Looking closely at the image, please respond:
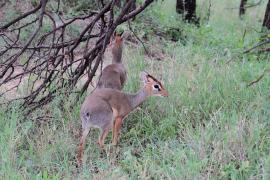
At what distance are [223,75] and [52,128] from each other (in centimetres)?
203

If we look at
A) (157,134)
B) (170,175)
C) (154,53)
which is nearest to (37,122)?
(157,134)

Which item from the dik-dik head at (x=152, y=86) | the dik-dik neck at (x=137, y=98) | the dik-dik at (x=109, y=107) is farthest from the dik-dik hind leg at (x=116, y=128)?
the dik-dik head at (x=152, y=86)

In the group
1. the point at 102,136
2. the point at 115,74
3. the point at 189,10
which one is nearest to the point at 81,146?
the point at 102,136

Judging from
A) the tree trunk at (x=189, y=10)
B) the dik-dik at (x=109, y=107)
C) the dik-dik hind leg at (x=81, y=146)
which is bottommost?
the dik-dik hind leg at (x=81, y=146)

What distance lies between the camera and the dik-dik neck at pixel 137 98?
521cm

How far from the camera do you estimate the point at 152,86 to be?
5289 millimetres

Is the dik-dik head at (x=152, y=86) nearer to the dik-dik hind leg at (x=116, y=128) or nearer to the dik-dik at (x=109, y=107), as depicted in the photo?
the dik-dik at (x=109, y=107)

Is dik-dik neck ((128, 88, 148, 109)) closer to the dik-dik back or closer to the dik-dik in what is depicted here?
the dik-dik

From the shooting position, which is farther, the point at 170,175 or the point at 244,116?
the point at 244,116

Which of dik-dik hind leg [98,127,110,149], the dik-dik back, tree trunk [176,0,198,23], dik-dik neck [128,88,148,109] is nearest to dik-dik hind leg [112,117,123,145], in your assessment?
dik-dik hind leg [98,127,110,149]

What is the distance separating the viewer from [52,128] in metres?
4.93

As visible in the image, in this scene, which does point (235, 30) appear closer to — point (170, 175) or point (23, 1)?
point (23, 1)

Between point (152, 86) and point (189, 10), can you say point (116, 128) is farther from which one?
point (189, 10)

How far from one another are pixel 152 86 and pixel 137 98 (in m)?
0.19
